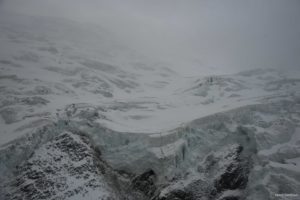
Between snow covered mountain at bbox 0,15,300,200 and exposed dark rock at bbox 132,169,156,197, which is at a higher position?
snow covered mountain at bbox 0,15,300,200

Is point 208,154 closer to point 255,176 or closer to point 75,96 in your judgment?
point 255,176

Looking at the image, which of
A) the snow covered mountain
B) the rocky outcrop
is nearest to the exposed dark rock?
the snow covered mountain

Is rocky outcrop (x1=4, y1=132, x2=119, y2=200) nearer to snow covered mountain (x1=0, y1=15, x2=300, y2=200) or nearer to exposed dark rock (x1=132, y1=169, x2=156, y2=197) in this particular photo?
snow covered mountain (x1=0, y1=15, x2=300, y2=200)

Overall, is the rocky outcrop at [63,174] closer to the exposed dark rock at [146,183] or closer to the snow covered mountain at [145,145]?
the snow covered mountain at [145,145]

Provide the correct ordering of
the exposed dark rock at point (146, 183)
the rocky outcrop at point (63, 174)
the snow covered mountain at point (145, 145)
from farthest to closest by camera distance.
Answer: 1. the exposed dark rock at point (146, 183)
2. the snow covered mountain at point (145, 145)
3. the rocky outcrop at point (63, 174)

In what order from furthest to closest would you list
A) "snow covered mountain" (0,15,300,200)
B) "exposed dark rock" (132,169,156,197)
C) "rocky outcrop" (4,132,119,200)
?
"exposed dark rock" (132,169,156,197), "snow covered mountain" (0,15,300,200), "rocky outcrop" (4,132,119,200)

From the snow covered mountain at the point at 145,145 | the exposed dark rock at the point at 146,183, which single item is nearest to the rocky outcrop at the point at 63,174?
the snow covered mountain at the point at 145,145

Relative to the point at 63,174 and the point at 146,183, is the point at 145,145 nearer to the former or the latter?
the point at 146,183

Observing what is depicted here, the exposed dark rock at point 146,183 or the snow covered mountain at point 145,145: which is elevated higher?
the snow covered mountain at point 145,145

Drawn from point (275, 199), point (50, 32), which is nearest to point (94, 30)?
point (50, 32)

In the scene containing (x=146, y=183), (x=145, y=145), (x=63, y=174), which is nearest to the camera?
(x=63, y=174)

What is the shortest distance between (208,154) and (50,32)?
313ft

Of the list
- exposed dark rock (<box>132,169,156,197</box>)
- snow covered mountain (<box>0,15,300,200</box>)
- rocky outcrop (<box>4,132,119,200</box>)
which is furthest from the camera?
exposed dark rock (<box>132,169,156,197</box>)

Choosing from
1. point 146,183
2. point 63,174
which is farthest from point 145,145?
point 63,174
